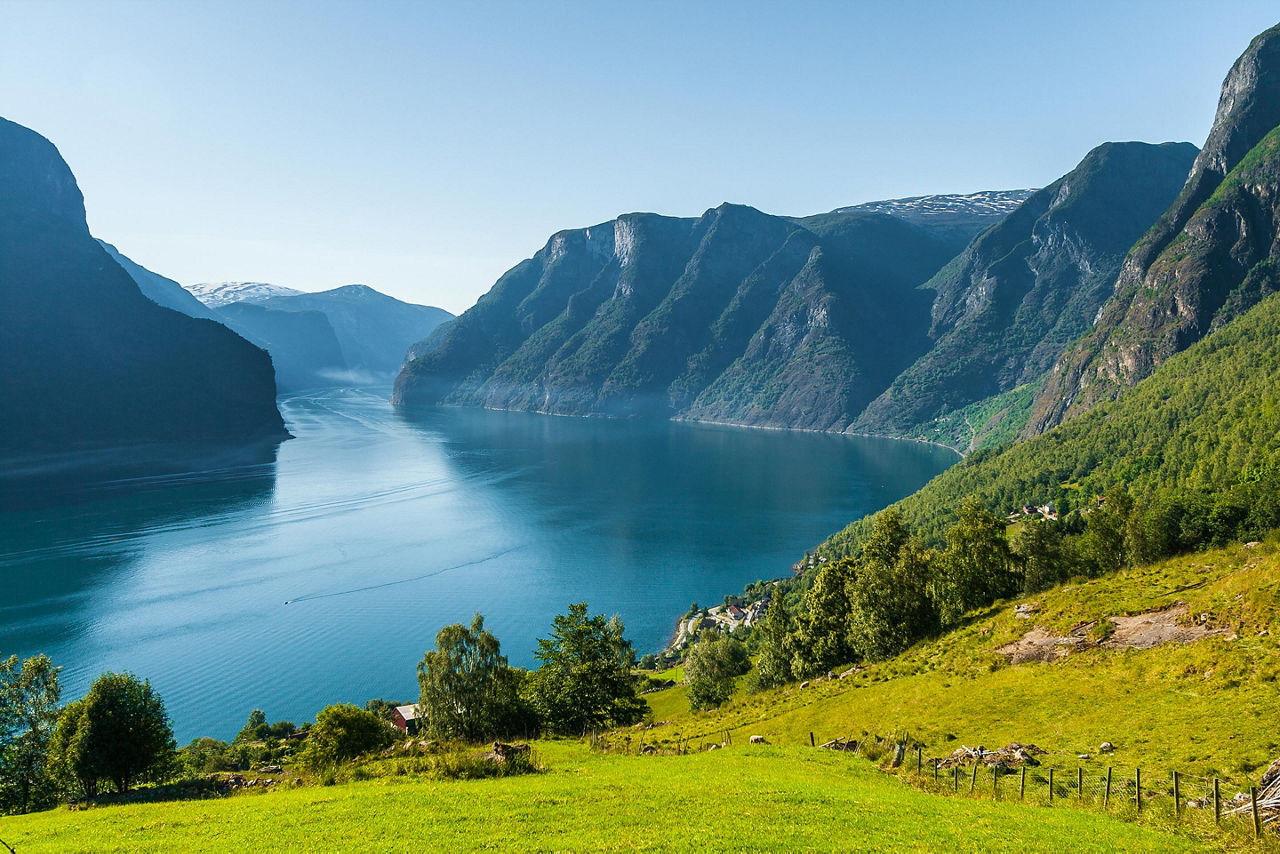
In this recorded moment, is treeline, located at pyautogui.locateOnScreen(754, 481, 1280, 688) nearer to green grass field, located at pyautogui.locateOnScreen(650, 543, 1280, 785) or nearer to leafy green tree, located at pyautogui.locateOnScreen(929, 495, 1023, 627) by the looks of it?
leafy green tree, located at pyautogui.locateOnScreen(929, 495, 1023, 627)

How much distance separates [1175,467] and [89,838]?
470ft

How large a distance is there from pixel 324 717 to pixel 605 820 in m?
30.2

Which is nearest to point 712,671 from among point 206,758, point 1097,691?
point 1097,691

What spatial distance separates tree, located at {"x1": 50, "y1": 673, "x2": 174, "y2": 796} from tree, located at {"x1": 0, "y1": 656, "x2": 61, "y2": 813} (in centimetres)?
189

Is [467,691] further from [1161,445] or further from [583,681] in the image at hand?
[1161,445]

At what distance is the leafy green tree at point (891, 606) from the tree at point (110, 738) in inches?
1902

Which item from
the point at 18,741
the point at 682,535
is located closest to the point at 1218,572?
the point at 18,741

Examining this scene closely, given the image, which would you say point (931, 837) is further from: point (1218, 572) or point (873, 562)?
point (873, 562)

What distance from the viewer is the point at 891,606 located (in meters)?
54.4

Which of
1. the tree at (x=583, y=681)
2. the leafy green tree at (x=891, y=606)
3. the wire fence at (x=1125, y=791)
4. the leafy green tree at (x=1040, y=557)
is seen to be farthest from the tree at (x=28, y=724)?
the leafy green tree at (x=1040, y=557)

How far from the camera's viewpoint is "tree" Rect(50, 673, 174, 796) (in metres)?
37.9

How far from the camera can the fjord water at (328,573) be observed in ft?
289

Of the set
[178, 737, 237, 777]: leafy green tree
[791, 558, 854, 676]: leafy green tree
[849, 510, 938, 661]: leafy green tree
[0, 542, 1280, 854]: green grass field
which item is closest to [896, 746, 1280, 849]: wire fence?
[0, 542, 1280, 854]: green grass field

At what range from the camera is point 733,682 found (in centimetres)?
6556
